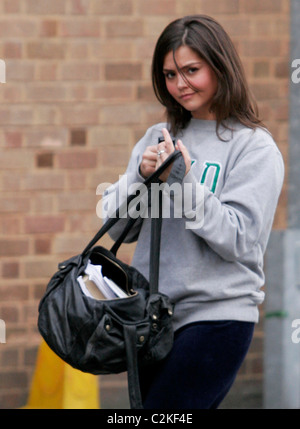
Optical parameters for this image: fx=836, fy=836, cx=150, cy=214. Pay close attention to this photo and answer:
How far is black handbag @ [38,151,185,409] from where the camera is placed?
2379 millimetres

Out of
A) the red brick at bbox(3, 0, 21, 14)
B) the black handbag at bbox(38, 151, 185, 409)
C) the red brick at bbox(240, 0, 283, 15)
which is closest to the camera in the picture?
the black handbag at bbox(38, 151, 185, 409)

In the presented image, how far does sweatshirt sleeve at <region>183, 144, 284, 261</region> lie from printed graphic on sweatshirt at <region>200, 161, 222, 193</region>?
0.03 metres

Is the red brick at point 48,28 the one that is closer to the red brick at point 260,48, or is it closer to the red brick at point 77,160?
the red brick at point 77,160

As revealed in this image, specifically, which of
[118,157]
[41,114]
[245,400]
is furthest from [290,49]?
[245,400]

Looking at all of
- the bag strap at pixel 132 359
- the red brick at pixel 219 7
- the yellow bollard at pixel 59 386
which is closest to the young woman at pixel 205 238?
the bag strap at pixel 132 359

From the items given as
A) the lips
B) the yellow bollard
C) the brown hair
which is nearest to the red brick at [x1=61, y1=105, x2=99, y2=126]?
the yellow bollard

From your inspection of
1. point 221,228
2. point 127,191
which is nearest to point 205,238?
point 221,228

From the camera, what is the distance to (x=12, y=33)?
14.2 ft

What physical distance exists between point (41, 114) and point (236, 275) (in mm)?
2107

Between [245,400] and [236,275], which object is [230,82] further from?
[245,400]

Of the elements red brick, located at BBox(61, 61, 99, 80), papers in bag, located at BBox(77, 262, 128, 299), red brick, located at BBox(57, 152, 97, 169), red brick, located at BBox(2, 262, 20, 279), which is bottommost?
red brick, located at BBox(2, 262, 20, 279)

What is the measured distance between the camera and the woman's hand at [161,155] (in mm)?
2443

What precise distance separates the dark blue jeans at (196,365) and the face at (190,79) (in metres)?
0.70

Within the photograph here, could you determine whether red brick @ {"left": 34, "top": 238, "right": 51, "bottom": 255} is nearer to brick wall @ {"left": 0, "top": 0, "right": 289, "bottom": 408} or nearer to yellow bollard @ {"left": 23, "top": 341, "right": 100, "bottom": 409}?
brick wall @ {"left": 0, "top": 0, "right": 289, "bottom": 408}
